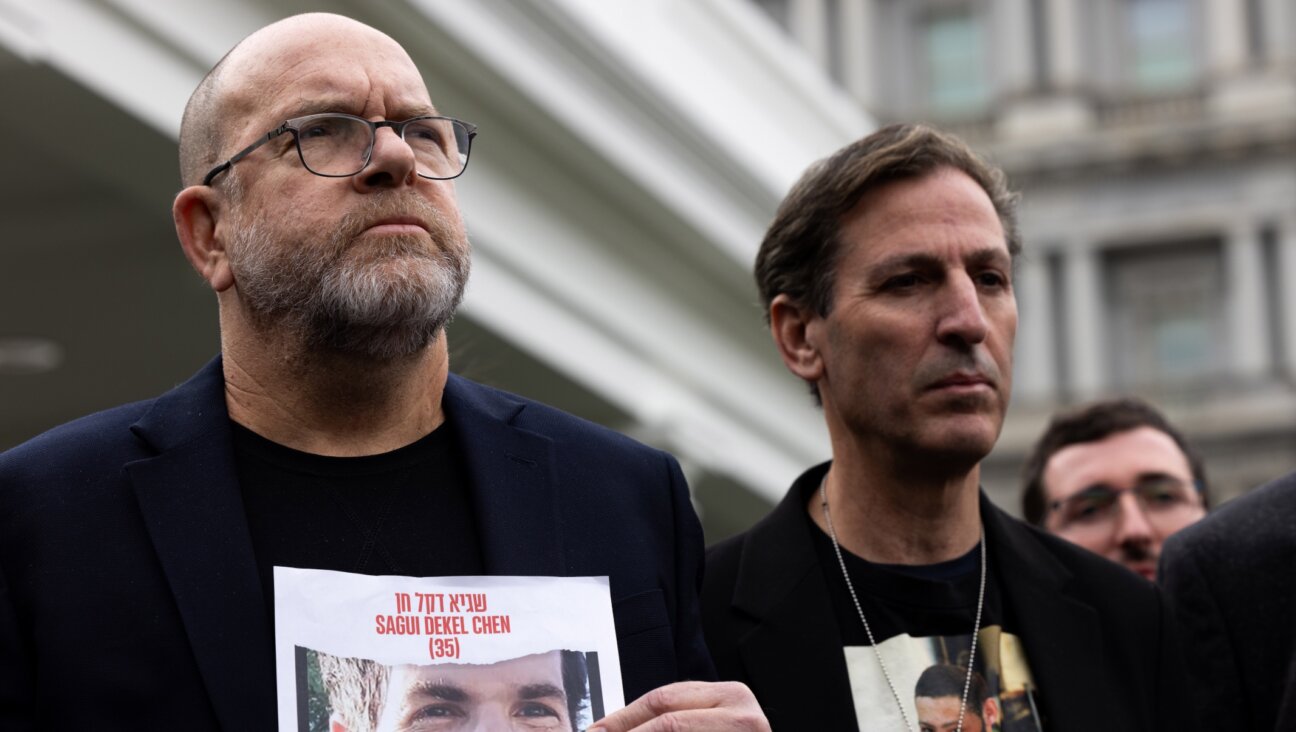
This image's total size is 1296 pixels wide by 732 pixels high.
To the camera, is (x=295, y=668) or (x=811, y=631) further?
(x=811, y=631)

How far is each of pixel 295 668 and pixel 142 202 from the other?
4.65 meters

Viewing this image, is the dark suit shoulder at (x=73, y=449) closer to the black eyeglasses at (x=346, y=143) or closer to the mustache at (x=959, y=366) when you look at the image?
the black eyeglasses at (x=346, y=143)

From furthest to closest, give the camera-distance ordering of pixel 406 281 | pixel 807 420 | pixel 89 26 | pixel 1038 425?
pixel 1038 425 < pixel 807 420 < pixel 89 26 < pixel 406 281

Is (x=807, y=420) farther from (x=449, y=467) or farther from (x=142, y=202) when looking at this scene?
(x=449, y=467)

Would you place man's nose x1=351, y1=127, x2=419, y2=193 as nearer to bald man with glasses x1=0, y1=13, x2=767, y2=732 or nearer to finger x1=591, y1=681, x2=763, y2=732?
bald man with glasses x1=0, y1=13, x2=767, y2=732

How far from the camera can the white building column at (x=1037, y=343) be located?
121ft

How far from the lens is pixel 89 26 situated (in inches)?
220

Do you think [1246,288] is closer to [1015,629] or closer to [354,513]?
[1015,629]

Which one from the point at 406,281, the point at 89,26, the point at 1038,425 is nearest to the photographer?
the point at 406,281

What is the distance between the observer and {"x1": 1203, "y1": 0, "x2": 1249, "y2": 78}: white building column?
116 ft

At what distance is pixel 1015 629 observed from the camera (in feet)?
10.0

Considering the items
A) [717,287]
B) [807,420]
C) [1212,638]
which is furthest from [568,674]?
[807,420]

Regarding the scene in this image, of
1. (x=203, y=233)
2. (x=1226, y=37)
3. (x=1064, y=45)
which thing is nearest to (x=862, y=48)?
(x=1064, y=45)

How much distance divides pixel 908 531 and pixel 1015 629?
0.74 ft
